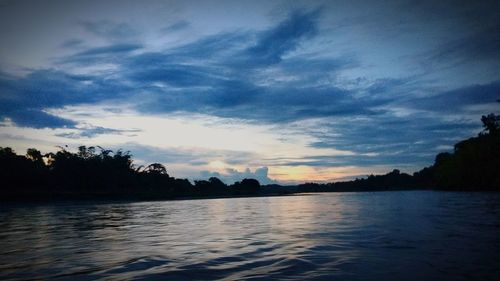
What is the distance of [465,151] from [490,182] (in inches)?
563

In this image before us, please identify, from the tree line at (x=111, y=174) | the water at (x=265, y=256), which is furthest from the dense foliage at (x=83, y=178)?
the water at (x=265, y=256)

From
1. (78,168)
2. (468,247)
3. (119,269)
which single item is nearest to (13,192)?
(78,168)

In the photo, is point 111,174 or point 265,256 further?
point 111,174

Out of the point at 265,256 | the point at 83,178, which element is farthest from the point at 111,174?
the point at 265,256

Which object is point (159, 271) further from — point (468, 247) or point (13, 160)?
point (13, 160)

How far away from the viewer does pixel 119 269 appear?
9.62 meters

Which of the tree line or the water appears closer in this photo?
the water

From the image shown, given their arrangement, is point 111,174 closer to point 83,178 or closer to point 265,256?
point 83,178

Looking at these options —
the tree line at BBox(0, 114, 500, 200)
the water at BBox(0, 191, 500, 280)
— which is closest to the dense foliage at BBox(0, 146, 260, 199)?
the tree line at BBox(0, 114, 500, 200)

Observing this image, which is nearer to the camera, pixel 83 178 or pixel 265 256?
pixel 265 256

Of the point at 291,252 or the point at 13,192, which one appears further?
the point at 13,192

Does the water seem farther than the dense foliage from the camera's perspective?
No

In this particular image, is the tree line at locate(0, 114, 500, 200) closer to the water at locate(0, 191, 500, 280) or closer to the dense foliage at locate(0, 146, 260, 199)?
the dense foliage at locate(0, 146, 260, 199)

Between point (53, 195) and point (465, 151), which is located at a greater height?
point (465, 151)
